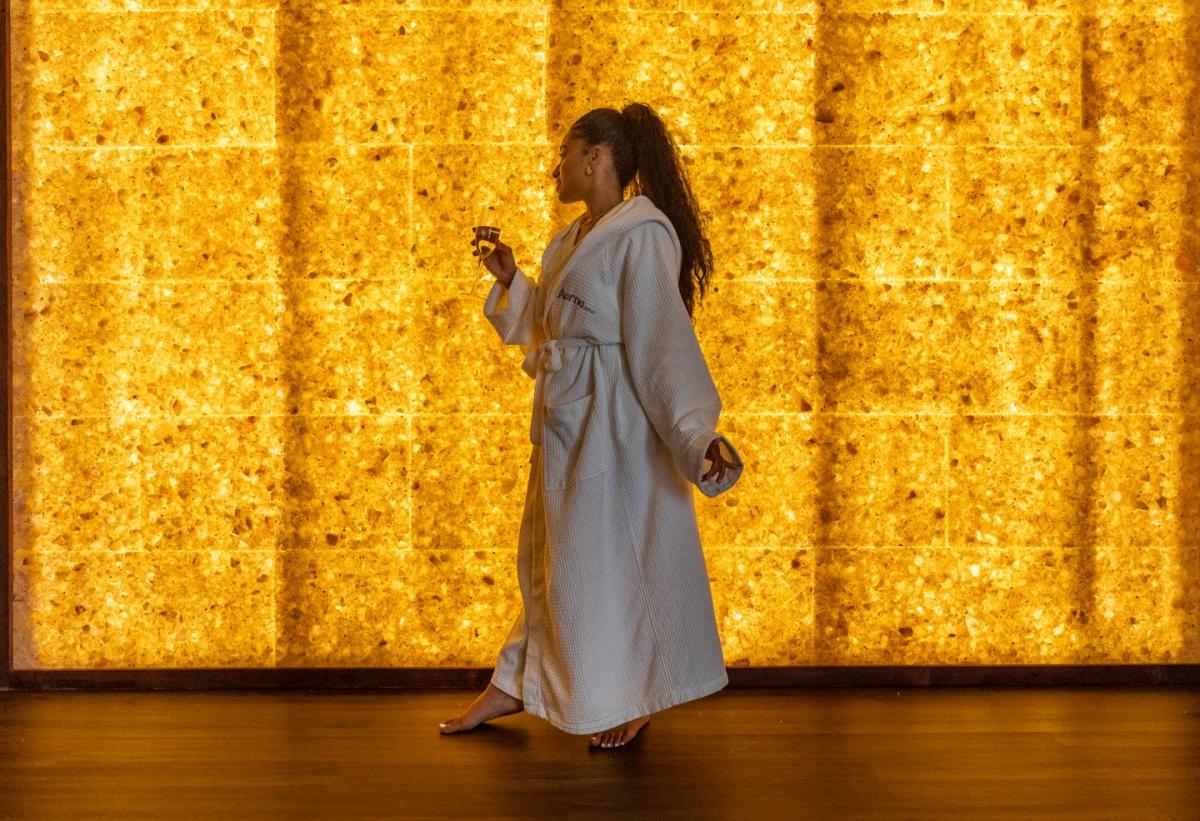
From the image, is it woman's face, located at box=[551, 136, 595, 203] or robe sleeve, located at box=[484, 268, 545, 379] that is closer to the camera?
woman's face, located at box=[551, 136, 595, 203]

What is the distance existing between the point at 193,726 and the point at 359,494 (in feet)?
2.30

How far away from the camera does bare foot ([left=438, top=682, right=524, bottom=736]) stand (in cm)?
275

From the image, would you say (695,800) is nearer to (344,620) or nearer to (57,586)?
(344,620)

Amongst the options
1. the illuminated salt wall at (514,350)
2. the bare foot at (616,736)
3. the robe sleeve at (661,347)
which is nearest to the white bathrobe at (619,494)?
the robe sleeve at (661,347)

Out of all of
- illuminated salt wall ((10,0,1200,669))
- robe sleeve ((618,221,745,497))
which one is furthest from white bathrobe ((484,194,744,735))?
illuminated salt wall ((10,0,1200,669))

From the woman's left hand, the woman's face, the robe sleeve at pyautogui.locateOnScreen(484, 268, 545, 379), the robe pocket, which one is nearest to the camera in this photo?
the woman's left hand

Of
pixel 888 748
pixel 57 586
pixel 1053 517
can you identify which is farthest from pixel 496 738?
pixel 1053 517

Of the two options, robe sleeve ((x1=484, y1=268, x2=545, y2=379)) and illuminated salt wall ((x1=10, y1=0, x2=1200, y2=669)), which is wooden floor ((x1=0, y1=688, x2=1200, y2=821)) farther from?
robe sleeve ((x1=484, y1=268, x2=545, y2=379))

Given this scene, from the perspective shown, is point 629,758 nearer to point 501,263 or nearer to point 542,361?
point 542,361

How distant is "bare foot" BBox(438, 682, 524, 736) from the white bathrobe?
4 centimetres

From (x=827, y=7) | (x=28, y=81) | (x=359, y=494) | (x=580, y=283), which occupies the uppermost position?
(x=827, y=7)

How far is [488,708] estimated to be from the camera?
2758mm

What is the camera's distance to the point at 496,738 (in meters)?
2.74

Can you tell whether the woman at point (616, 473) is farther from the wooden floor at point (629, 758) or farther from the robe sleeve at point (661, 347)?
the wooden floor at point (629, 758)
